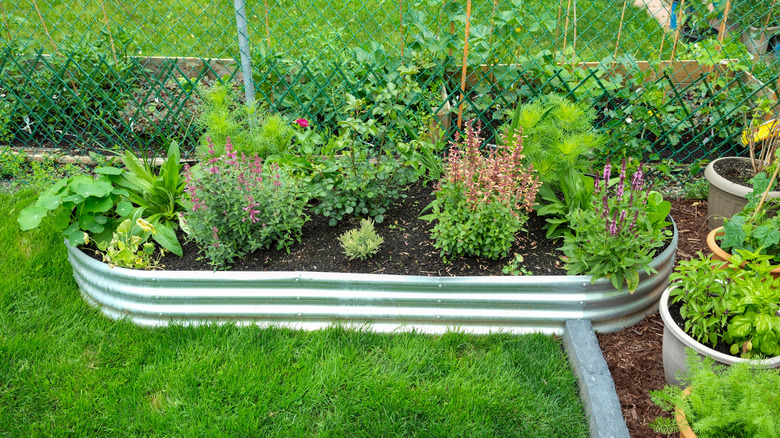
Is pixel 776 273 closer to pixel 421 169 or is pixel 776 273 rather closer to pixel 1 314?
pixel 421 169

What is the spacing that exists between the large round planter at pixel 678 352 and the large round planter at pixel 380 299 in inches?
12.9

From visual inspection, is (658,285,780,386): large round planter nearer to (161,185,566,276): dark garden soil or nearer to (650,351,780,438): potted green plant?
(650,351,780,438): potted green plant

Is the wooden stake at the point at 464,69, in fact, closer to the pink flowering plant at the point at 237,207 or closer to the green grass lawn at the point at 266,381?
the pink flowering plant at the point at 237,207

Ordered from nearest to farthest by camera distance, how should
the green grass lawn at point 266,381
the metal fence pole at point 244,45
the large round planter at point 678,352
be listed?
the large round planter at point 678,352
the green grass lawn at point 266,381
the metal fence pole at point 244,45

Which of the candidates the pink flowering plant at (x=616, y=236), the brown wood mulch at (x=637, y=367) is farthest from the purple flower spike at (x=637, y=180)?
the brown wood mulch at (x=637, y=367)

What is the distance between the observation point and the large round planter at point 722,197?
3367mm

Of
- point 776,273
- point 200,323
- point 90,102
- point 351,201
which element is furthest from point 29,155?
point 776,273

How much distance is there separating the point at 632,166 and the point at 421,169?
50.6 inches

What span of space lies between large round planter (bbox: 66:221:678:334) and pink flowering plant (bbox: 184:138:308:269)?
217 mm

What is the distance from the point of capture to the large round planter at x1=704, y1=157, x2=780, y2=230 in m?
3.37

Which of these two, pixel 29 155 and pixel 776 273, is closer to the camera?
pixel 776 273

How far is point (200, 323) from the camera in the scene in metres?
2.91

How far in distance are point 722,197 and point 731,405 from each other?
1.86m

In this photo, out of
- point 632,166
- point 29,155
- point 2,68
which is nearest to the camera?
point 632,166
